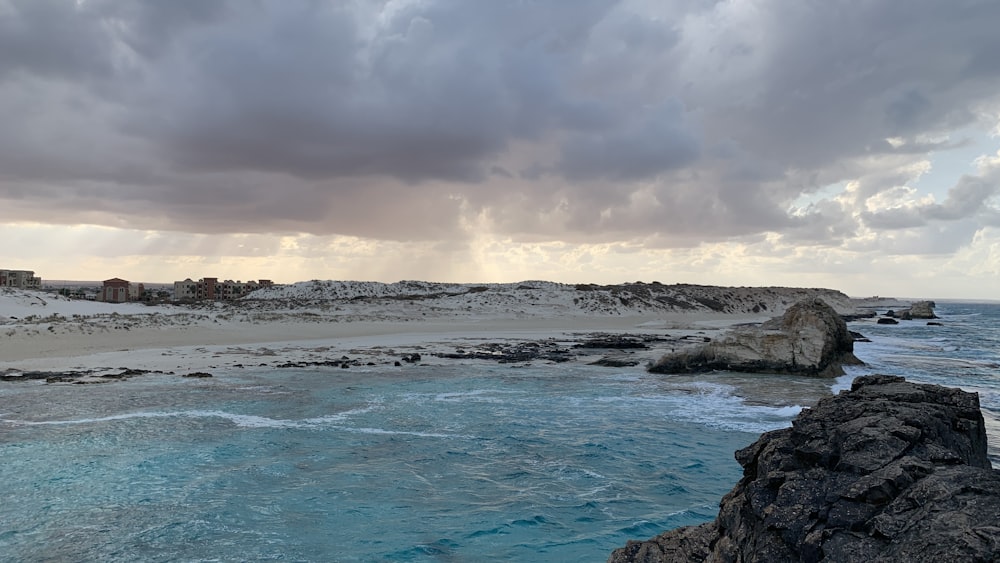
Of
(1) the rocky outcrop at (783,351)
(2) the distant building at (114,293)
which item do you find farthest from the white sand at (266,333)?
(2) the distant building at (114,293)

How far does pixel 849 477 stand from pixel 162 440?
13663 mm

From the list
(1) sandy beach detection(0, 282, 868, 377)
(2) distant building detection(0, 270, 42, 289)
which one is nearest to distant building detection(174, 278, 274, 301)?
(2) distant building detection(0, 270, 42, 289)

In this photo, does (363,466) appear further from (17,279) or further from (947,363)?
(17,279)

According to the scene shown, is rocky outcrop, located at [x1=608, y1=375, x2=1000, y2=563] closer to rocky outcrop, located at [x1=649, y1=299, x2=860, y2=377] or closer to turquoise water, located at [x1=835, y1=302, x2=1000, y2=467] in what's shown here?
turquoise water, located at [x1=835, y1=302, x2=1000, y2=467]

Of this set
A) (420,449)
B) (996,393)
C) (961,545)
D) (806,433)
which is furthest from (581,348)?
(961,545)

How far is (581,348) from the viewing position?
37.0 metres

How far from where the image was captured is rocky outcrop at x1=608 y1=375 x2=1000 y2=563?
4.06 meters

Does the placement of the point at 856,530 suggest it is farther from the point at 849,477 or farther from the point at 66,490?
the point at 66,490

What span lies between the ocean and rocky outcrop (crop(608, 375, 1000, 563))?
303 centimetres

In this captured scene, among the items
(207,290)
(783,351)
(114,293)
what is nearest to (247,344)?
(783,351)

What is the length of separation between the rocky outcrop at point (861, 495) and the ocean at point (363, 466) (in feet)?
9.94

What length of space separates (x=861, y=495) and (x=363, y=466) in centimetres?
915

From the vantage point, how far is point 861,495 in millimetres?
4730

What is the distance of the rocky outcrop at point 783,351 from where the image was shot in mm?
25453
